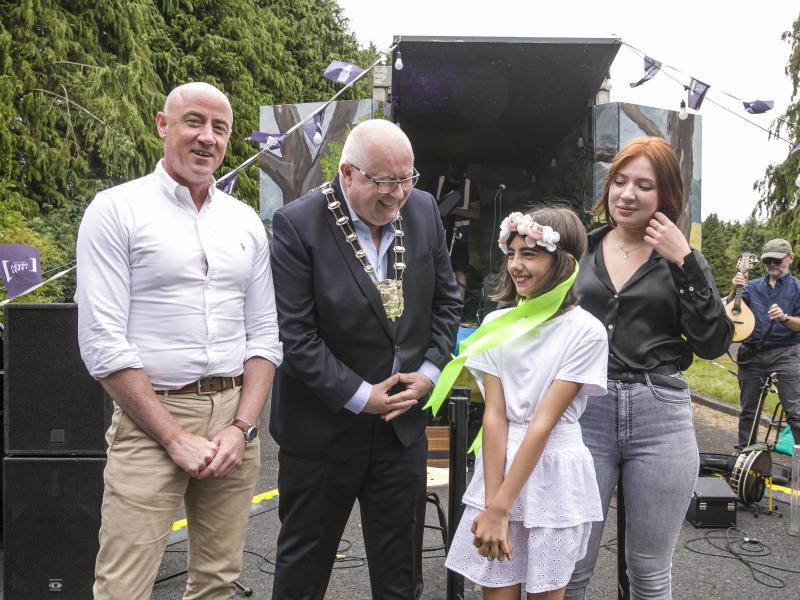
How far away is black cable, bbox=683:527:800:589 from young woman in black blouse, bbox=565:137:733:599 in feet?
6.76

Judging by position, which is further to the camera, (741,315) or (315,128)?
(315,128)

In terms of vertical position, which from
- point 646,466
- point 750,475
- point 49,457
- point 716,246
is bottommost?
point 750,475

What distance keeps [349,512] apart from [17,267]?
2.43 metres

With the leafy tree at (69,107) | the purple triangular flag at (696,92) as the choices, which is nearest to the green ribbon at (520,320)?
the purple triangular flag at (696,92)

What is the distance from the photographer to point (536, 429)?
196 centimetres

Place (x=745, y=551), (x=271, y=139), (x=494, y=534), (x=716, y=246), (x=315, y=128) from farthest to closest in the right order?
(x=716, y=246)
(x=315, y=128)
(x=271, y=139)
(x=745, y=551)
(x=494, y=534)

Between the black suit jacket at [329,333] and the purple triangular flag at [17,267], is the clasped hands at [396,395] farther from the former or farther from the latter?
the purple triangular flag at [17,267]

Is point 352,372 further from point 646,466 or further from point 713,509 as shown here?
point 713,509

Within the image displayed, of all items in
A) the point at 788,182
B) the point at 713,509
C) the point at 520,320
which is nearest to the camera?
the point at 520,320

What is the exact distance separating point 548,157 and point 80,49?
9.27m

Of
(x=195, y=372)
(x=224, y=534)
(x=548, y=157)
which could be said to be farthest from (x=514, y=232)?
(x=548, y=157)

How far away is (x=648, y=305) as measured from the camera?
2.19 m

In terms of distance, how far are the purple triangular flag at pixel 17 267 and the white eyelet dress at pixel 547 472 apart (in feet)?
8.83

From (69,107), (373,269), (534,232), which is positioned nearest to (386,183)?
(373,269)
